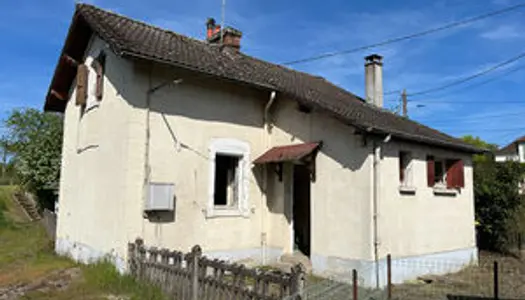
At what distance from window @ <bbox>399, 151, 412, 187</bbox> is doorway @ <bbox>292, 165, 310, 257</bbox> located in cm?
261

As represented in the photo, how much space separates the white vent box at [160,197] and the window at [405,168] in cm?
556

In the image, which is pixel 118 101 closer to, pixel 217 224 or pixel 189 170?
pixel 189 170

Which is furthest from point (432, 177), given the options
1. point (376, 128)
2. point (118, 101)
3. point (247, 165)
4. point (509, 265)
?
point (118, 101)

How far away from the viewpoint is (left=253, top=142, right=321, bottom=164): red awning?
9286 mm

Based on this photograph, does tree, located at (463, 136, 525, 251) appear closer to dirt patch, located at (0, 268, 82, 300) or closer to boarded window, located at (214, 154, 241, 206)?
boarded window, located at (214, 154, 241, 206)

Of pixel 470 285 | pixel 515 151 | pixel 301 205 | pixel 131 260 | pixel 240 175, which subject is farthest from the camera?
pixel 515 151

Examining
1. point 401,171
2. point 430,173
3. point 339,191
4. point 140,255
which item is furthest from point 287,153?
point 140,255

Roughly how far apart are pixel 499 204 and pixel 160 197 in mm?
11345

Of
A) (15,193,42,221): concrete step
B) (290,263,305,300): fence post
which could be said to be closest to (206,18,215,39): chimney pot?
(290,263,305,300): fence post

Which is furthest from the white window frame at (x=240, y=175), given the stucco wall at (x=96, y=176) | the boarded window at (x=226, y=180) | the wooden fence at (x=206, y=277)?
the wooden fence at (x=206, y=277)

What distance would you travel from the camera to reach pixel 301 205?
11789mm

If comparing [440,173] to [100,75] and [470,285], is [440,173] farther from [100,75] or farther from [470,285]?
[100,75]

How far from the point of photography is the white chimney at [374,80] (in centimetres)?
1388

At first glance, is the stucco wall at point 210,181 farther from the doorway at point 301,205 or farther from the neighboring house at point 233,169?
the doorway at point 301,205
